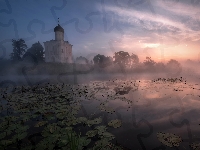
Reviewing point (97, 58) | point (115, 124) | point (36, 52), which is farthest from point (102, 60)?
point (115, 124)

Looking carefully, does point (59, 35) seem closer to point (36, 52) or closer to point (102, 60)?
point (36, 52)

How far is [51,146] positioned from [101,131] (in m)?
1.98

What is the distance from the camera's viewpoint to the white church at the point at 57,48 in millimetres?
57562

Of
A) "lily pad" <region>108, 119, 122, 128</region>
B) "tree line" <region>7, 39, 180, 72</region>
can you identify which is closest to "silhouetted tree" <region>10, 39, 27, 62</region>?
"tree line" <region>7, 39, 180, 72</region>

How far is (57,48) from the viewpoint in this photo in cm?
5916

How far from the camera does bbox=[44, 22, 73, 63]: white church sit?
57.6 meters

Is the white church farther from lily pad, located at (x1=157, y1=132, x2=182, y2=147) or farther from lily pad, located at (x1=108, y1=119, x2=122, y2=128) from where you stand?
lily pad, located at (x1=157, y1=132, x2=182, y2=147)

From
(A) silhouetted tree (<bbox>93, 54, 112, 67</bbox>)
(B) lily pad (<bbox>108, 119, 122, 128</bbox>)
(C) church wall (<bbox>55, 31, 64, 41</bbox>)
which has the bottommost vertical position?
(B) lily pad (<bbox>108, 119, 122, 128</bbox>)

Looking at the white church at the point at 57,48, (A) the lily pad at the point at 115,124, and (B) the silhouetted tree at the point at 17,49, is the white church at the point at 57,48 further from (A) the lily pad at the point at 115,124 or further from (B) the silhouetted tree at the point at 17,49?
(A) the lily pad at the point at 115,124

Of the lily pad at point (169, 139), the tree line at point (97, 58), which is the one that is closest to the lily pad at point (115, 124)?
the lily pad at point (169, 139)

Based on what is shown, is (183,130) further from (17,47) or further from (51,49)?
(17,47)

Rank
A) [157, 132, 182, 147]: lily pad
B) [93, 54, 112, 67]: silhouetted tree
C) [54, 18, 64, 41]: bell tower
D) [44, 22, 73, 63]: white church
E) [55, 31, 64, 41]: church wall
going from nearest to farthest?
[157, 132, 182, 147]: lily pad < [54, 18, 64, 41]: bell tower < [55, 31, 64, 41]: church wall < [44, 22, 73, 63]: white church < [93, 54, 112, 67]: silhouetted tree

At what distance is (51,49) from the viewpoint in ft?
198

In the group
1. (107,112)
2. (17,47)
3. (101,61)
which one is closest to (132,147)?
(107,112)
